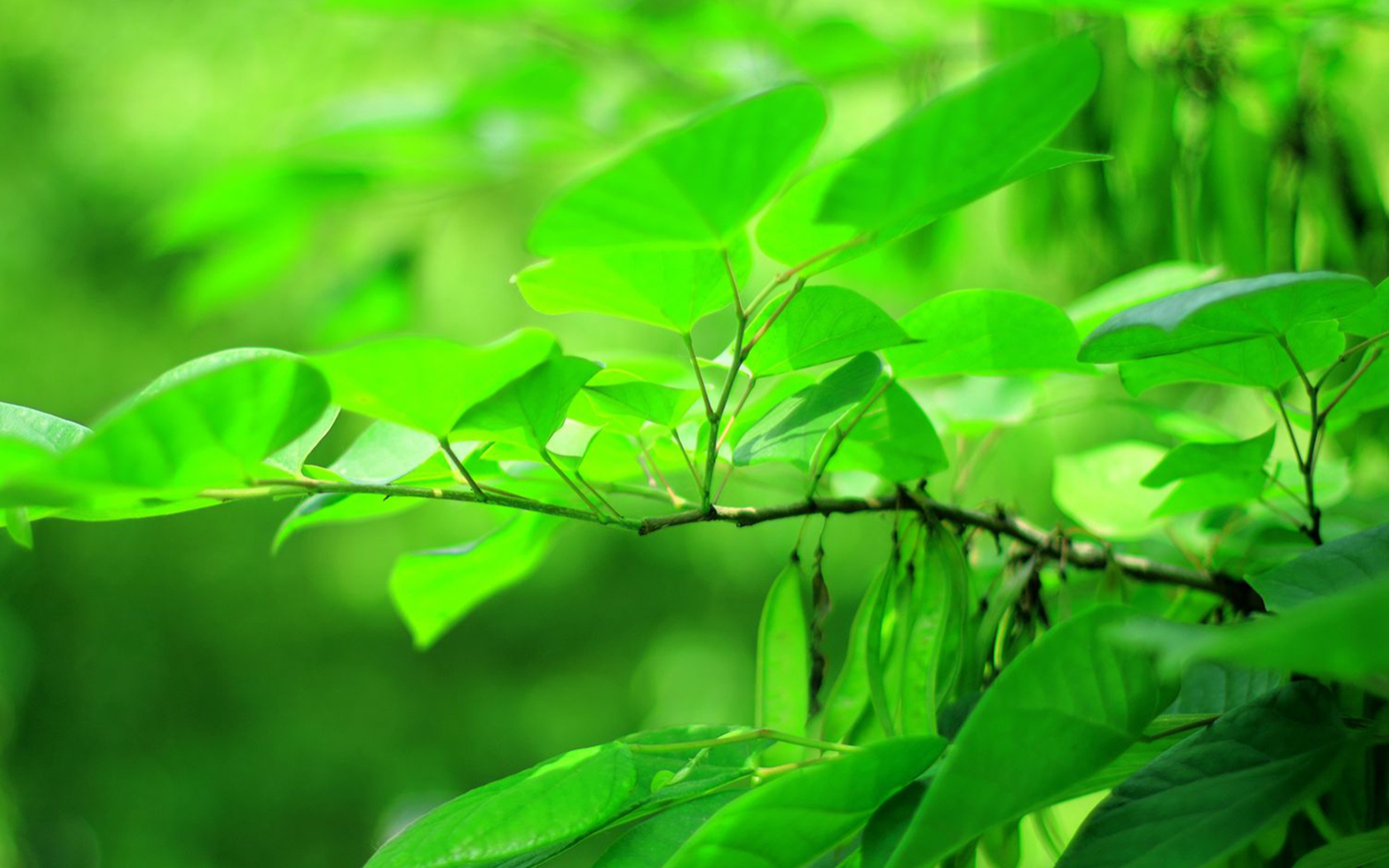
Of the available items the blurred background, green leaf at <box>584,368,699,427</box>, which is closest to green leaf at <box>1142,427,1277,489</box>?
green leaf at <box>584,368,699,427</box>

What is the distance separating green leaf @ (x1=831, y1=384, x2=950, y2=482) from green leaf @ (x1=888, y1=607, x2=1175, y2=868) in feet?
0.25

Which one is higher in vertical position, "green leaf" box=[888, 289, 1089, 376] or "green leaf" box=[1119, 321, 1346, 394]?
"green leaf" box=[888, 289, 1089, 376]

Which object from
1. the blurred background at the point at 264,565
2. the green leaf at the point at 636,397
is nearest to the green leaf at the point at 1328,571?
the green leaf at the point at 636,397

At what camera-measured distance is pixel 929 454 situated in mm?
248

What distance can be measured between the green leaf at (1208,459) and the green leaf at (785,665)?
94 mm

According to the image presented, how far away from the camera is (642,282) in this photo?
7.7 inches

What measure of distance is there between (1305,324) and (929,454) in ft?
0.28

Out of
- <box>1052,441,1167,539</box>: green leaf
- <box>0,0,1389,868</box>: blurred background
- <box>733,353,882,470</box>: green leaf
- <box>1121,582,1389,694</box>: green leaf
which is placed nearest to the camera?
<box>1121,582,1389,694</box>: green leaf

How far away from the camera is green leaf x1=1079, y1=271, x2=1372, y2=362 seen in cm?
18

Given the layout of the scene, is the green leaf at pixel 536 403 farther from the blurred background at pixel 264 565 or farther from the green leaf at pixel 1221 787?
the blurred background at pixel 264 565

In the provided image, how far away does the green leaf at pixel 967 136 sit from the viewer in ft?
0.48

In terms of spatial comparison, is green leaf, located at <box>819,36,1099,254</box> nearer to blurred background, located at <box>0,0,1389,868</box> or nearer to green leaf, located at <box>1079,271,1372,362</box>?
green leaf, located at <box>1079,271,1372,362</box>

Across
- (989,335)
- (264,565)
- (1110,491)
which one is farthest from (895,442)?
(264,565)

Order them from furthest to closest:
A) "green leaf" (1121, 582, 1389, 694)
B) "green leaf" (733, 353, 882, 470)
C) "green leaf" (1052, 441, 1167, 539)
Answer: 1. "green leaf" (1052, 441, 1167, 539)
2. "green leaf" (733, 353, 882, 470)
3. "green leaf" (1121, 582, 1389, 694)
